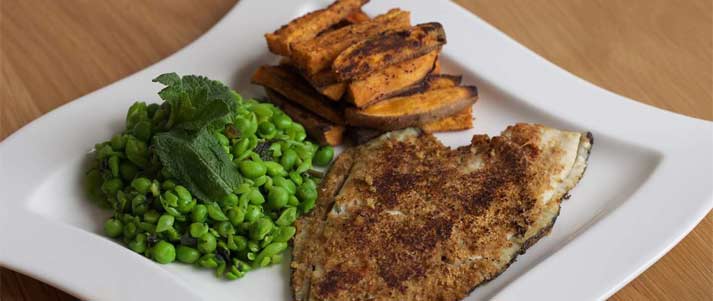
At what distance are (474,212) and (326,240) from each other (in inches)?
29.3

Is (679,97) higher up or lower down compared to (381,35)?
lower down

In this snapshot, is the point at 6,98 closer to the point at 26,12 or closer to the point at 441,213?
the point at 26,12

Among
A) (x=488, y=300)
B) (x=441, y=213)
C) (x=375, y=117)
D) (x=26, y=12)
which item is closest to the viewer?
(x=488, y=300)

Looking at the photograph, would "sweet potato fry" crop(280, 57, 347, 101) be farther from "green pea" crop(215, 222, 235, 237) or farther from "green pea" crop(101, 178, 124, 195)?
"green pea" crop(101, 178, 124, 195)

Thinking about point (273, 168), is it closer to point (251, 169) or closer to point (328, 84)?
point (251, 169)

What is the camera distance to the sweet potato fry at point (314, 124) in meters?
4.63

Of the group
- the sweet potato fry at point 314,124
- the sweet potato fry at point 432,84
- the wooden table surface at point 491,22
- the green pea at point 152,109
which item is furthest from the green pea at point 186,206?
the wooden table surface at point 491,22

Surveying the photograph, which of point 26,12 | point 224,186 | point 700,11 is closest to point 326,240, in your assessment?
point 224,186

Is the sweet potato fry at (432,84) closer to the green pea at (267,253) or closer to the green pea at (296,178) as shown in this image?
the green pea at (296,178)

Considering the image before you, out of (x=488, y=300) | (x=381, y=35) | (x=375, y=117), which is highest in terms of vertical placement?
(x=381, y=35)

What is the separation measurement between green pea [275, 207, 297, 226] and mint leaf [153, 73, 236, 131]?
0.54 m

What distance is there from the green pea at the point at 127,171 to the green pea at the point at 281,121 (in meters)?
0.79

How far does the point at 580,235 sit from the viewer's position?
4070 millimetres

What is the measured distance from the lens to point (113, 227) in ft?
13.4
